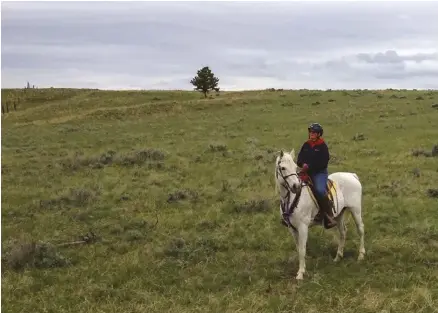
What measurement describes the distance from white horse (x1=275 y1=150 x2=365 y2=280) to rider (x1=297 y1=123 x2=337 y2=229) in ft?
0.58

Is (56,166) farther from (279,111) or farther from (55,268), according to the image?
(279,111)

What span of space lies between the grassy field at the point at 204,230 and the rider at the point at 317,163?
1.39 m

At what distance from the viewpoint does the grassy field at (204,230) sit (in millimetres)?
8469

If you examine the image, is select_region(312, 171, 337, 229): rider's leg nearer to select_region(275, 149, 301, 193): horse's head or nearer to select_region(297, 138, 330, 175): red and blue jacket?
select_region(297, 138, 330, 175): red and blue jacket

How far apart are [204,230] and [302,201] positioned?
12.8 feet

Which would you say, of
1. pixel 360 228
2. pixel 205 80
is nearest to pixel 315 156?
pixel 360 228

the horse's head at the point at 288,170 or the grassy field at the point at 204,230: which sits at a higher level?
the horse's head at the point at 288,170

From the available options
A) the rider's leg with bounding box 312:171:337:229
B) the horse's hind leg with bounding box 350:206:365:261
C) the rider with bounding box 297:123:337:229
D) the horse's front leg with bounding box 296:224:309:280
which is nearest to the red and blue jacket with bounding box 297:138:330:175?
the rider with bounding box 297:123:337:229

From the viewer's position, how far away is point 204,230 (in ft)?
41.0

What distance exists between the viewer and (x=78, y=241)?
11.7m

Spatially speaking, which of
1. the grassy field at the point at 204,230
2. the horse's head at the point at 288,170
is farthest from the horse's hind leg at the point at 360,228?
the horse's head at the point at 288,170

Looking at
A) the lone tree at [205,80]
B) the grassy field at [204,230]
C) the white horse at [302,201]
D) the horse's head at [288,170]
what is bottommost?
the grassy field at [204,230]

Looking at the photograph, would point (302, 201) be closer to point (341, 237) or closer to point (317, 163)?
point (317, 163)

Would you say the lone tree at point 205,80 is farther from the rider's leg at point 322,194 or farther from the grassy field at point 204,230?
the rider's leg at point 322,194
